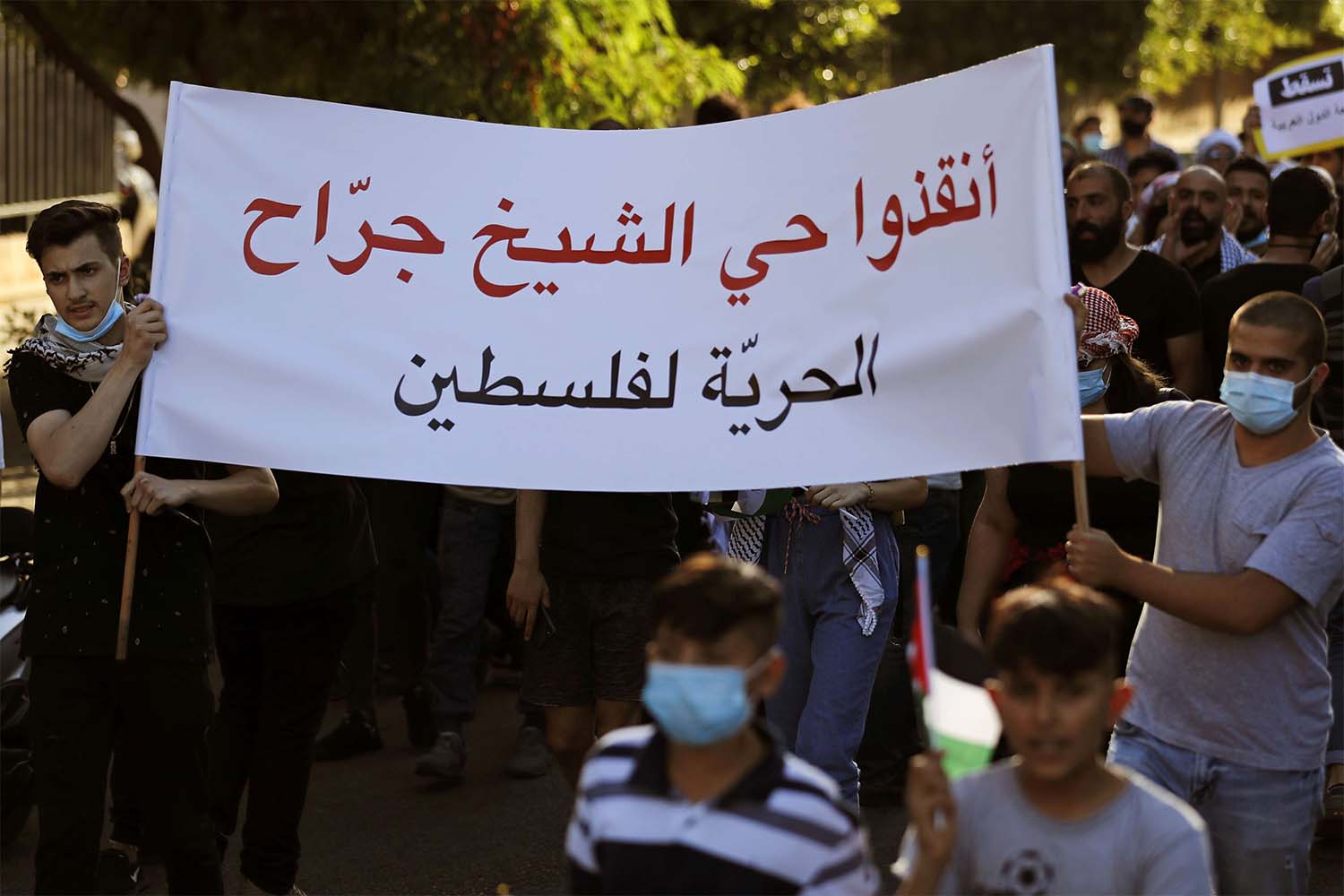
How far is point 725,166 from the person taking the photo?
4.92 metres

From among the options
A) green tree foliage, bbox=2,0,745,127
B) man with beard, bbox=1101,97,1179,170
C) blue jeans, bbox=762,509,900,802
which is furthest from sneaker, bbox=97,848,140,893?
man with beard, bbox=1101,97,1179,170

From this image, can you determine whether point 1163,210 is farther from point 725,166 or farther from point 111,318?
point 111,318

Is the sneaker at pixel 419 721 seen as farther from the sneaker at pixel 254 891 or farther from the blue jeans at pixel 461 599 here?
the sneaker at pixel 254 891

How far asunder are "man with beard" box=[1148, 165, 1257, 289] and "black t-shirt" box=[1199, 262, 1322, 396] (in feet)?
4.28

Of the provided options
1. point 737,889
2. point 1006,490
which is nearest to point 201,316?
point 1006,490

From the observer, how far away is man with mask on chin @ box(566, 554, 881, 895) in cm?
291

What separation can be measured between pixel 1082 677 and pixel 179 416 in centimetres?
261

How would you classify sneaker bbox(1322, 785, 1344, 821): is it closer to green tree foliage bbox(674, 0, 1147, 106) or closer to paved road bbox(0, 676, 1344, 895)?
paved road bbox(0, 676, 1344, 895)

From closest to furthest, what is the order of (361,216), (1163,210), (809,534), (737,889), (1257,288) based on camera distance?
(737,889) → (361,216) → (809,534) → (1257,288) → (1163,210)

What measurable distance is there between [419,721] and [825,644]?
2.66m

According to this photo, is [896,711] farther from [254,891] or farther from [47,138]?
[47,138]

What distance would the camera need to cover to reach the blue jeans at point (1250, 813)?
4.00 m

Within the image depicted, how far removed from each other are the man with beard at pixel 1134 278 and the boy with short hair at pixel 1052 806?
3.97m

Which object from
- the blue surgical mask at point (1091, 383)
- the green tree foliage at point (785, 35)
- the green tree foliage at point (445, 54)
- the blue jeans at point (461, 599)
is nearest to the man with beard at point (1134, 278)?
the blue surgical mask at point (1091, 383)
